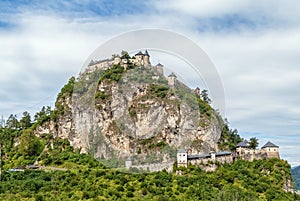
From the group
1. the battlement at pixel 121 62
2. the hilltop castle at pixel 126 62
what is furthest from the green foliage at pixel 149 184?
the battlement at pixel 121 62

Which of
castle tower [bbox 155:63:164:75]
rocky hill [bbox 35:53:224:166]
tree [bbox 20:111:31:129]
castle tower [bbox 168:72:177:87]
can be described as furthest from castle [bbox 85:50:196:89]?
tree [bbox 20:111:31:129]

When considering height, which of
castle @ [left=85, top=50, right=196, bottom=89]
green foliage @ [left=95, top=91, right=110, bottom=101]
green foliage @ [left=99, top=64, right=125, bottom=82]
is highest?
castle @ [left=85, top=50, right=196, bottom=89]

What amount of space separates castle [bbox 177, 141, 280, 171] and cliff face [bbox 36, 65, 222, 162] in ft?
5.36

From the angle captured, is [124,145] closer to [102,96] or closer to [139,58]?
[102,96]

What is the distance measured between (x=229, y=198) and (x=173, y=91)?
1911 cm

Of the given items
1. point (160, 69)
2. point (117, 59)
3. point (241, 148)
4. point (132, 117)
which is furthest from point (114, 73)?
point (241, 148)

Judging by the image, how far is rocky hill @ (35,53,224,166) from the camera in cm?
4672

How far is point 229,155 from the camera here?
46.8 meters

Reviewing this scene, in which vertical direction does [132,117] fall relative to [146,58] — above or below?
below

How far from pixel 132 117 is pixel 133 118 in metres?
0.22

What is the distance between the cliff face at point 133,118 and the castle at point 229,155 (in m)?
1.63

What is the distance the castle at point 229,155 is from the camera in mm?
43000

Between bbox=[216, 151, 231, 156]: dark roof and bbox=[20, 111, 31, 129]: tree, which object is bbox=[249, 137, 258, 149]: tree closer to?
bbox=[216, 151, 231, 156]: dark roof

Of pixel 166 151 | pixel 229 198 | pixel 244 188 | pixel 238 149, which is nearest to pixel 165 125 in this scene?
pixel 166 151
